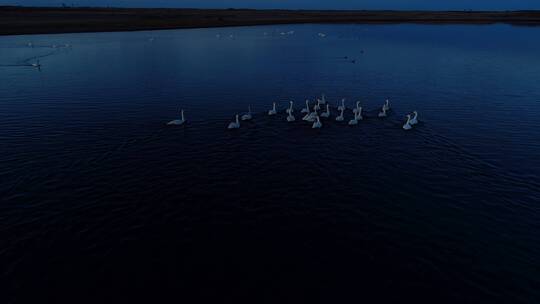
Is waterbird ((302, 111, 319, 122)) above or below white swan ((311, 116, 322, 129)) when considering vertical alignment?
above

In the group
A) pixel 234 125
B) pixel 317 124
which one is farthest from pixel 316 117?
pixel 234 125

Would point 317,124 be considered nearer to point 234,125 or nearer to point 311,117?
point 311,117

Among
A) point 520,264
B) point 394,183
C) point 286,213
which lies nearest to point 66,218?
point 286,213

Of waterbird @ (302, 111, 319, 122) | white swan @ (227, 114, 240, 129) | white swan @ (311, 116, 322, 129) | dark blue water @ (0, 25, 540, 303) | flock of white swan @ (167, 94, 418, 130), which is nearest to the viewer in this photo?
dark blue water @ (0, 25, 540, 303)

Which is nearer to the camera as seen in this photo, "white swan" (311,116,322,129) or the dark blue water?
the dark blue water

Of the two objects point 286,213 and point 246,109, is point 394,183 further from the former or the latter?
point 246,109

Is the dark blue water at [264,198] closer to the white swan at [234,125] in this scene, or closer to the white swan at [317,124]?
the white swan at [234,125]

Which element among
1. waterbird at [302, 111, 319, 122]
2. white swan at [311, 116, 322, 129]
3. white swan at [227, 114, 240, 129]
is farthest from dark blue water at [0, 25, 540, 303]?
waterbird at [302, 111, 319, 122]

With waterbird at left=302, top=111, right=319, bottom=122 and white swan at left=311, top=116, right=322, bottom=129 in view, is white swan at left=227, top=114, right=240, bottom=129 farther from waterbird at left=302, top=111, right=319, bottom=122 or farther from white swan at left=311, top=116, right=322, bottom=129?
white swan at left=311, top=116, right=322, bottom=129
